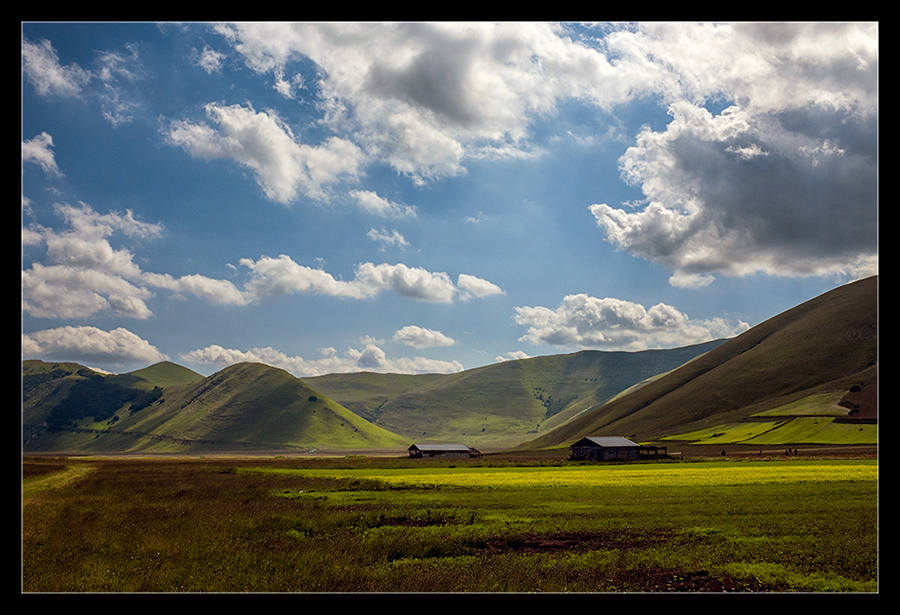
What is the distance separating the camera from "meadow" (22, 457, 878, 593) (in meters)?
15.0

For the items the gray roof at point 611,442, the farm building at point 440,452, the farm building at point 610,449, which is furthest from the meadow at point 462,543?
the farm building at point 440,452

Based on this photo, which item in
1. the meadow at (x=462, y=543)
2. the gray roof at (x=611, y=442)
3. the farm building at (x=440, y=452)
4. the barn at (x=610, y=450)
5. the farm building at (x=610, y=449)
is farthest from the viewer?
the farm building at (x=440, y=452)

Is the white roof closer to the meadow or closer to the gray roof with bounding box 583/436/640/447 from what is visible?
Answer: the gray roof with bounding box 583/436/640/447

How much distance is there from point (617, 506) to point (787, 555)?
532 inches

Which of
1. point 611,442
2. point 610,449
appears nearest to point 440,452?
point 611,442

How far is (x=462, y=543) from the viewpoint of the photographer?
20.2 m

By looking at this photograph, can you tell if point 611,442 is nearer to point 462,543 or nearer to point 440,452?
point 440,452

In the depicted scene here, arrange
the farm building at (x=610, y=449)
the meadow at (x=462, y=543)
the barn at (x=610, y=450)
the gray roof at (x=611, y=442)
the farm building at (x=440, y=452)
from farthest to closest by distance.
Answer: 1. the farm building at (x=440, y=452)
2. the gray roof at (x=611, y=442)
3. the barn at (x=610, y=450)
4. the farm building at (x=610, y=449)
5. the meadow at (x=462, y=543)

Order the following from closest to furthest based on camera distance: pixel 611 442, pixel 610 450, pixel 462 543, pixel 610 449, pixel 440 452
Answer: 1. pixel 462 543
2. pixel 610 450
3. pixel 610 449
4. pixel 611 442
5. pixel 440 452

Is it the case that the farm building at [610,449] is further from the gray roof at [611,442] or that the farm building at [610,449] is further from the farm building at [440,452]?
the farm building at [440,452]

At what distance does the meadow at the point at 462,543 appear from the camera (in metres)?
15.0

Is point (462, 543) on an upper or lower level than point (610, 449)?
upper

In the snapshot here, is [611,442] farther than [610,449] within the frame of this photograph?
Yes
